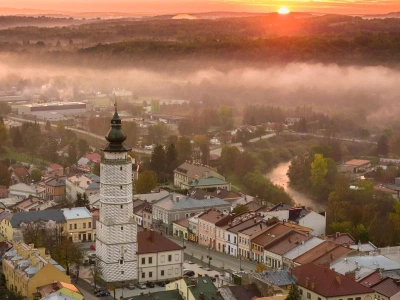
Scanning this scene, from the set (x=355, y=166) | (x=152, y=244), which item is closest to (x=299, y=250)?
(x=152, y=244)

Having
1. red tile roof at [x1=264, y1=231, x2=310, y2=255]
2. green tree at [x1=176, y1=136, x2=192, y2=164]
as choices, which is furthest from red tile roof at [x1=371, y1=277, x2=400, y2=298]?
green tree at [x1=176, y1=136, x2=192, y2=164]

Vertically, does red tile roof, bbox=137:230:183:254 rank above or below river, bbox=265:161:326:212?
above

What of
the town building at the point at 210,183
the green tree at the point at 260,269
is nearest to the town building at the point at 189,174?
the town building at the point at 210,183

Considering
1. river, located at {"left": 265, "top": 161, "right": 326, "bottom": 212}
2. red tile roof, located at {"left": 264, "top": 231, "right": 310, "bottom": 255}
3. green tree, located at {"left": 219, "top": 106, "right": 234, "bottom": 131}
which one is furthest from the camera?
green tree, located at {"left": 219, "top": 106, "right": 234, "bottom": 131}

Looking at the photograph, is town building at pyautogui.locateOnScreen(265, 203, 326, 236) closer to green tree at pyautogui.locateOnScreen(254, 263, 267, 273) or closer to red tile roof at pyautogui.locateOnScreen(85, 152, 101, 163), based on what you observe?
green tree at pyautogui.locateOnScreen(254, 263, 267, 273)

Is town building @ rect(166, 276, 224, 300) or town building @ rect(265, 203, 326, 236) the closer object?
town building @ rect(166, 276, 224, 300)

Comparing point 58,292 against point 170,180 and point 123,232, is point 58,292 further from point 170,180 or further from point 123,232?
point 170,180

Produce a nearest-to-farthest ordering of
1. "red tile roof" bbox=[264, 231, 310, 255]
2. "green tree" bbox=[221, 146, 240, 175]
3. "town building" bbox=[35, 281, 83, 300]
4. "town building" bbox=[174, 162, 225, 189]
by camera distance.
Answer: "town building" bbox=[35, 281, 83, 300] → "red tile roof" bbox=[264, 231, 310, 255] → "town building" bbox=[174, 162, 225, 189] → "green tree" bbox=[221, 146, 240, 175]

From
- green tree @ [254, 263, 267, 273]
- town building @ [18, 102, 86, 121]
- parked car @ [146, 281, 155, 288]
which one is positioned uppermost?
green tree @ [254, 263, 267, 273]
